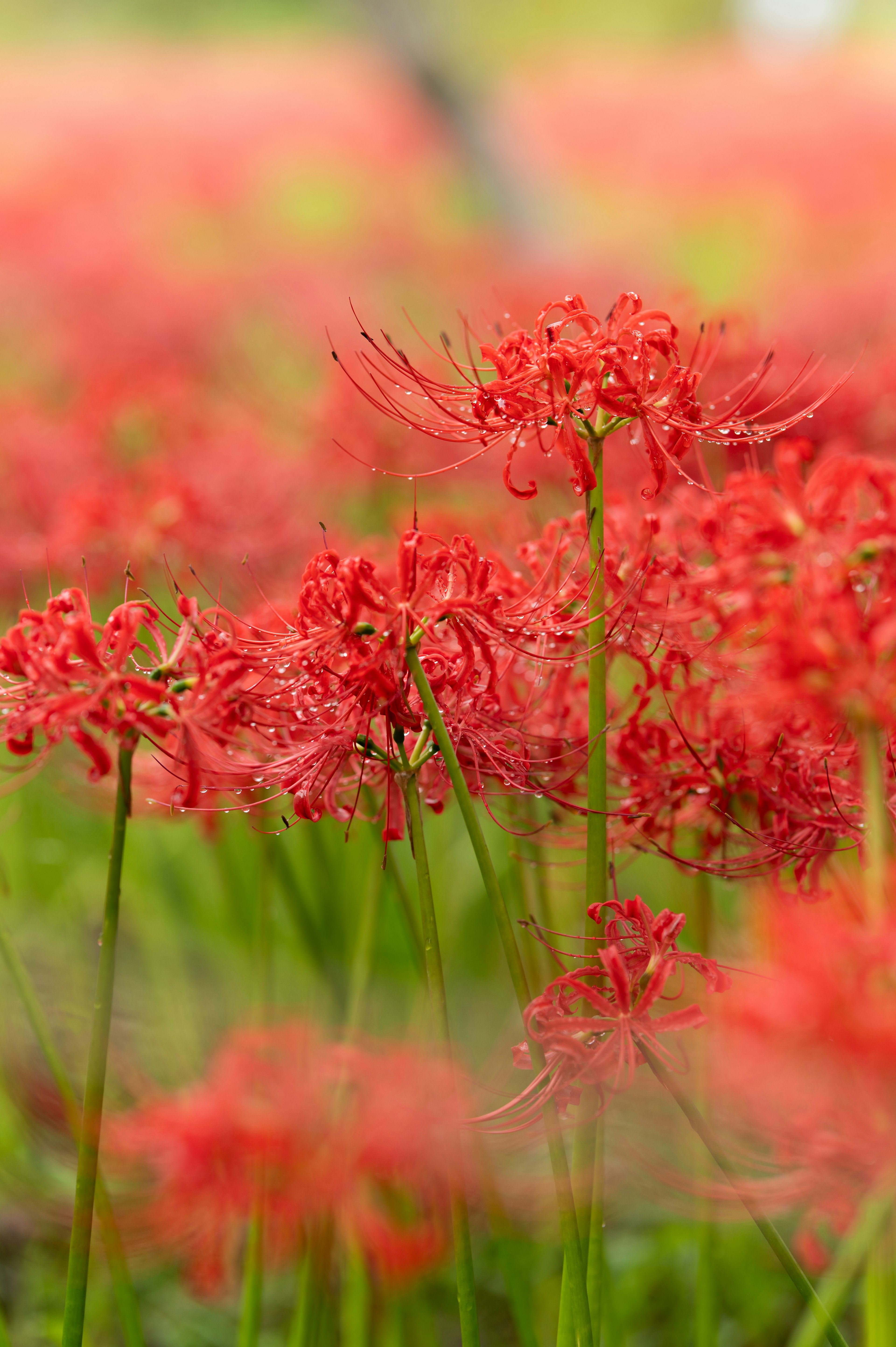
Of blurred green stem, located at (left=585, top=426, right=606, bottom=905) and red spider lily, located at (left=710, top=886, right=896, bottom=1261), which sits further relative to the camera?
blurred green stem, located at (left=585, top=426, right=606, bottom=905)

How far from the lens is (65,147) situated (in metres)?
4.80

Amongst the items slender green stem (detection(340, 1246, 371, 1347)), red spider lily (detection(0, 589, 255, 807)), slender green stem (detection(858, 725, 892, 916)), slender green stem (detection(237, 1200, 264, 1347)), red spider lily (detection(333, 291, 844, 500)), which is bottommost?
slender green stem (detection(340, 1246, 371, 1347))

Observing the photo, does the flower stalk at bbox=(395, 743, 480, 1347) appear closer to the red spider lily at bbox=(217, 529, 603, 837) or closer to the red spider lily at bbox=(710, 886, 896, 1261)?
the red spider lily at bbox=(217, 529, 603, 837)

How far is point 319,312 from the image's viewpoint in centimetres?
327

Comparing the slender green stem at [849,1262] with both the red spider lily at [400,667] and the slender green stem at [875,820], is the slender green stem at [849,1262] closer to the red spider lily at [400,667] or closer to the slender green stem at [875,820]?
the slender green stem at [875,820]

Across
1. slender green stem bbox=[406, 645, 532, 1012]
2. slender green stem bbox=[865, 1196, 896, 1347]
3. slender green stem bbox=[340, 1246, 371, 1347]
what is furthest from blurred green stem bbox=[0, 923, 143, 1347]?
Result: slender green stem bbox=[865, 1196, 896, 1347]

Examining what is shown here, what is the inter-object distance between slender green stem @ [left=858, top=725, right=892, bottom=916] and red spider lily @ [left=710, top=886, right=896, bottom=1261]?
11 mm

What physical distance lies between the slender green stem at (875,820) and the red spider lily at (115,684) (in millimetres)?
277

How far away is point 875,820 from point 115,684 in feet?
1.07

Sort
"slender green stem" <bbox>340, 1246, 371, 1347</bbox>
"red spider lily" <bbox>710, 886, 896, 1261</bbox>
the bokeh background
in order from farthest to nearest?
the bokeh background, "slender green stem" <bbox>340, 1246, 371, 1347</bbox>, "red spider lily" <bbox>710, 886, 896, 1261</bbox>

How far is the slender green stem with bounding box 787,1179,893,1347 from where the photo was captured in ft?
1.73

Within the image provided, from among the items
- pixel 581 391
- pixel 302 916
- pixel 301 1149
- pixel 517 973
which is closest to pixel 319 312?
pixel 302 916

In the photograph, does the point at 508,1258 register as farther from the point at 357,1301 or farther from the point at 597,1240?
the point at 357,1301

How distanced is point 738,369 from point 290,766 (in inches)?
33.7
